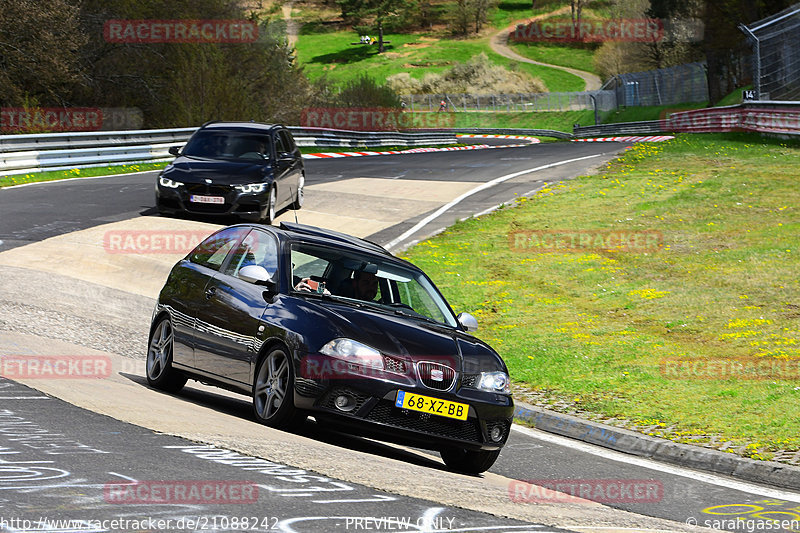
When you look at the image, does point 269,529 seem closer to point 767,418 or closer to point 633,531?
point 633,531

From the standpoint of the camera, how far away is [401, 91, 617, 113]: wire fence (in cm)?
8544

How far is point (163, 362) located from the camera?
31.7 ft

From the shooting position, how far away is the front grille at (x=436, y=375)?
769cm

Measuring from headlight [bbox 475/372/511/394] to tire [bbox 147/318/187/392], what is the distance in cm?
295

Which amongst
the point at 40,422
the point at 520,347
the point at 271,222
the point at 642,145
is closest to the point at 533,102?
the point at 642,145

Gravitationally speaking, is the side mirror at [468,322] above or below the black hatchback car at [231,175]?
below

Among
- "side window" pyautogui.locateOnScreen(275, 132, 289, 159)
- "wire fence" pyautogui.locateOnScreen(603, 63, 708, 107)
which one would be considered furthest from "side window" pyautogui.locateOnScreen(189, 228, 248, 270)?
"wire fence" pyautogui.locateOnScreen(603, 63, 708, 107)

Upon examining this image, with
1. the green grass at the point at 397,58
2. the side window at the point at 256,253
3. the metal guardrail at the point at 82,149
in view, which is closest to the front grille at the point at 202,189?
the side window at the point at 256,253

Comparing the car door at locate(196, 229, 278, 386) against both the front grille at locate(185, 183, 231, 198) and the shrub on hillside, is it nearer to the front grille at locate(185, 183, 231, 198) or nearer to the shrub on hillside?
the front grille at locate(185, 183, 231, 198)

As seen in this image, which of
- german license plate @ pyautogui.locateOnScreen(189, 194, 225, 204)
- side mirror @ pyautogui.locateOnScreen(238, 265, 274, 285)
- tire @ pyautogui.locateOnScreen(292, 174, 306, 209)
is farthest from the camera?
tire @ pyautogui.locateOnScreen(292, 174, 306, 209)

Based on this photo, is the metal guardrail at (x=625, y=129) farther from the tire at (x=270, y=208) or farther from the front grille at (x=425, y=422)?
the front grille at (x=425, y=422)

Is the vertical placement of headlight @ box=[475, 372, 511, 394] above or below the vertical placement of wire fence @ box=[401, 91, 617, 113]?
below

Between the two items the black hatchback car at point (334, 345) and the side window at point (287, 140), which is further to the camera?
the side window at point (287, 140)

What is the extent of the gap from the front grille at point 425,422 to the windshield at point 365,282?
1.12 m
